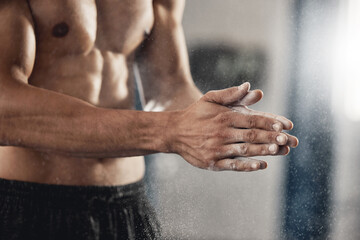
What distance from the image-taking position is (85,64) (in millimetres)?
453

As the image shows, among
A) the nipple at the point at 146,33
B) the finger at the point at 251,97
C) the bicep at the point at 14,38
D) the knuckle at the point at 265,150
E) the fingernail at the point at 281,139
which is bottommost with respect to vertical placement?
the knuckle at the point at 265,150

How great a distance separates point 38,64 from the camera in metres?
0.43

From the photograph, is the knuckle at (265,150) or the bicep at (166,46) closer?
the knuckle at (265,150)

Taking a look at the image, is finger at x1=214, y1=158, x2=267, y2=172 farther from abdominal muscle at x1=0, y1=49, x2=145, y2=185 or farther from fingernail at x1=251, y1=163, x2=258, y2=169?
abdominal muscle at x1=0, y1=49, x2=145, y2=185

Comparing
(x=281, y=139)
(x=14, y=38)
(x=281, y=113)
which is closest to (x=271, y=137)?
(x=281, y=139)

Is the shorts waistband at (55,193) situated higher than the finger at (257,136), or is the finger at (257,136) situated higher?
the finger at (257,136)

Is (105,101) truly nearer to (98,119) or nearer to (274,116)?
(98,119)

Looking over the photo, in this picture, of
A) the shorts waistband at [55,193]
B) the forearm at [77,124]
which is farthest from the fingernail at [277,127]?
the shorts waistband at [55,193]

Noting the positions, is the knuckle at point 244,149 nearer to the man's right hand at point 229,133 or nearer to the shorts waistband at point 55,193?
the man's right hand at point 229,133

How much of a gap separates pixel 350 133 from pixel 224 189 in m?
0.22

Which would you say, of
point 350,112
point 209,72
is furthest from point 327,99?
point 209,72

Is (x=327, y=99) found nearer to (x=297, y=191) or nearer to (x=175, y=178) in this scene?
(x=297, y=191)

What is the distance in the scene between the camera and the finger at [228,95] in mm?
362

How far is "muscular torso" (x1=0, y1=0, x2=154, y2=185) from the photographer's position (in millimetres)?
431
